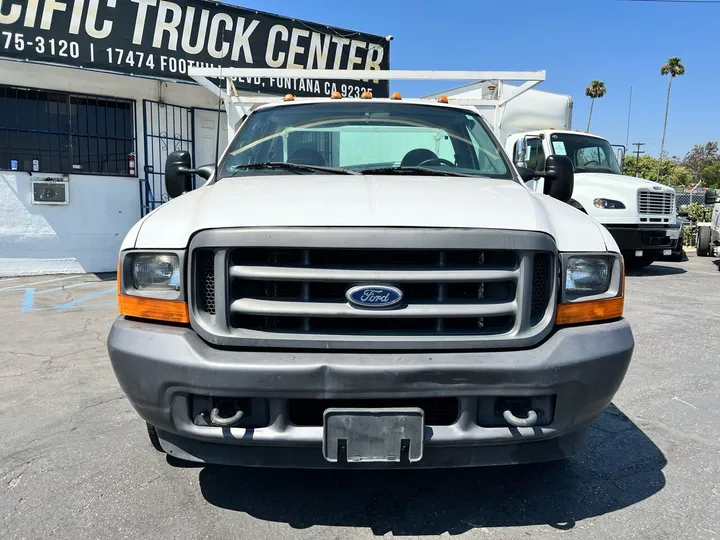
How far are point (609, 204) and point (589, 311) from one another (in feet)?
28.2

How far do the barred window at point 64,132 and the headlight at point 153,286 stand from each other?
889 cm

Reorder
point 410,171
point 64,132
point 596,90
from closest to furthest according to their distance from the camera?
1. point 410,171
2. point 64,132
3. point 596,90

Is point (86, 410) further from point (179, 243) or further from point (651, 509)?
point (651, 509)

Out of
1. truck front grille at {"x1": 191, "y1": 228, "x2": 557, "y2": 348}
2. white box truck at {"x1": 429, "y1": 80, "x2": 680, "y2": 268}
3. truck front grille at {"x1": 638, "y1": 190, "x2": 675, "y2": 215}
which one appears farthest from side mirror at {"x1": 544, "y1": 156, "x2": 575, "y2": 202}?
truck front grille at {"x1": 638, "y1": 190, "x2": 675, "y2": 215}

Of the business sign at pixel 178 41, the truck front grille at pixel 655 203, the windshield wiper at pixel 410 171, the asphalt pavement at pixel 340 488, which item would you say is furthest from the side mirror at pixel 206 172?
the truck front grille at pixel 655 203

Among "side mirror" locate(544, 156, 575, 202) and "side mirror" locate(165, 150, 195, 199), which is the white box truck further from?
"side mirror" locate(165, 150, 195, 199)

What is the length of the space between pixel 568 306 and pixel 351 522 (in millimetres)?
1310

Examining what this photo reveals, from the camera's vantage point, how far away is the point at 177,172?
3572 millimetres

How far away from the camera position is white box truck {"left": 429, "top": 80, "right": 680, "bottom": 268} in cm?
1003

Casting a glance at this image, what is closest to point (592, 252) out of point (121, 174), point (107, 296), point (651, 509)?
point (651, 509)

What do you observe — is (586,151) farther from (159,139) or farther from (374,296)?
(374,296)

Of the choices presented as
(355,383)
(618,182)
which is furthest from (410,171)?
(618,182)

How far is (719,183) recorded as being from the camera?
228ft

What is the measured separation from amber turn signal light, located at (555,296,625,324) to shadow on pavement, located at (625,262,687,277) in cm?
922
